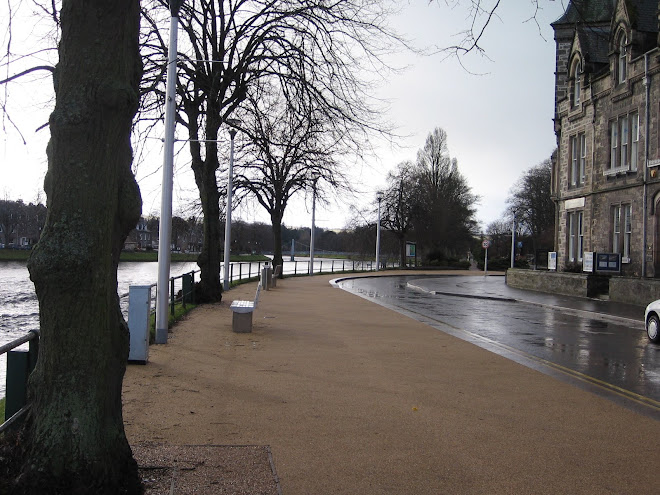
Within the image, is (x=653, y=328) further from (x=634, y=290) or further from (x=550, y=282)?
(x=550, y=282)

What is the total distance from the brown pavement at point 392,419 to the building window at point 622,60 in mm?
21015

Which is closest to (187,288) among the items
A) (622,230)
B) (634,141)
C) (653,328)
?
(653,328)

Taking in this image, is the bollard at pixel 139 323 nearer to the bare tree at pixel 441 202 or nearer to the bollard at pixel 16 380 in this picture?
the bollard at pixel 16 380

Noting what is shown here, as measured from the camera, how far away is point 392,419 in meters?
6.44

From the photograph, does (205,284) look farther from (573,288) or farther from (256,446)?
(573,288)

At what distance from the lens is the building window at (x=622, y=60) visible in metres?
26.7

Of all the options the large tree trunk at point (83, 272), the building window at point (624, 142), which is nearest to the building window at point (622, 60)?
the building window at point (624, 142)

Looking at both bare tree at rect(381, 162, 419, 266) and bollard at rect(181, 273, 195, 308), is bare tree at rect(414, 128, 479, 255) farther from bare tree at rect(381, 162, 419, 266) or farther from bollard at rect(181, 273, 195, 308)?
bollard at rect(181, 273, 195, 308)

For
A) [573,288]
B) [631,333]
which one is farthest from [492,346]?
[573,288]

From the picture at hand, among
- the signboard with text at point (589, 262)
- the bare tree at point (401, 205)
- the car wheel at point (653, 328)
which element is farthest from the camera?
the bare tree at point (401, 205)

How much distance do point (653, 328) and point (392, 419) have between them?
9.28m

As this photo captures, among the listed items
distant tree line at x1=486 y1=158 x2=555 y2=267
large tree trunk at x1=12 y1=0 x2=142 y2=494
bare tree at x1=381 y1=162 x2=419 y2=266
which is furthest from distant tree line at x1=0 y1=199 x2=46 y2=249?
large tree trunk at x1=12 y1=0 x2=142 y2=494

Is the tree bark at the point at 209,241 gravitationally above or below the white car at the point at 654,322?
above

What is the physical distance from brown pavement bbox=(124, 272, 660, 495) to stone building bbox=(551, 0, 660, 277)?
681 inches
